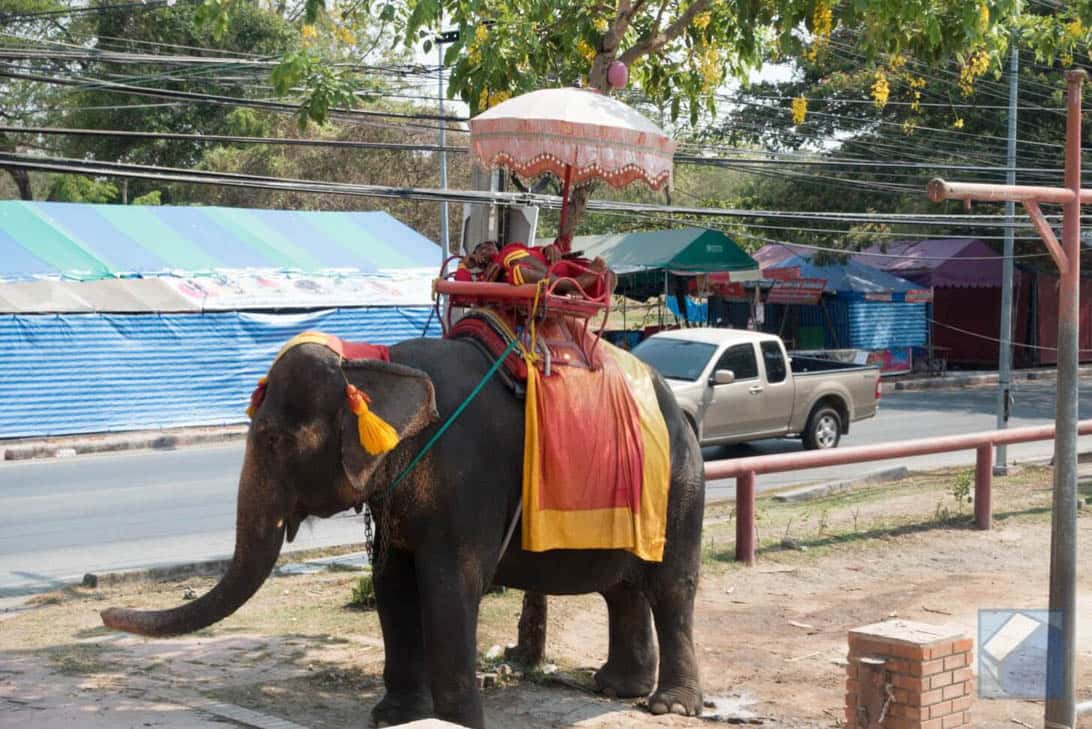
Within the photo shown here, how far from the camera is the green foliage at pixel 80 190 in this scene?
34562 mm

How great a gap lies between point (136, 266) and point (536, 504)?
1830 cm

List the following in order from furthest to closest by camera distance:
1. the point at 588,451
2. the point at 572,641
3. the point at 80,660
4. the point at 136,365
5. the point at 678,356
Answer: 1. the point at 136,365
2. the point at 678,356
3. the point at 572,641
4. the point at 80,660
5. the point at 588,451

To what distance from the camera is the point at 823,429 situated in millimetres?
19859

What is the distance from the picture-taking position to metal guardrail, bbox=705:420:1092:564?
1098cm

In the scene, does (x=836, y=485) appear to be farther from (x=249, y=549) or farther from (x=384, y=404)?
(x=249, y=549)

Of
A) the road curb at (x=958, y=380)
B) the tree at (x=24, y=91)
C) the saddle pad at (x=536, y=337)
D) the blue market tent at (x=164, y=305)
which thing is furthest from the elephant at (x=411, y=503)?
the tree at (x=24, y=91)

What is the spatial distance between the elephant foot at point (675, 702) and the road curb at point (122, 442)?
15.3 m

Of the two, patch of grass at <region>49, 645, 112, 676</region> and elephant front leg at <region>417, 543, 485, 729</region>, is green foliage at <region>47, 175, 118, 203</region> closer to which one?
patch of grass at <region>49, 645, 112, 676</region>

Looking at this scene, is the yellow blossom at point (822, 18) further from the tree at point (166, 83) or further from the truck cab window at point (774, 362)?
the tree at point (166, 83)

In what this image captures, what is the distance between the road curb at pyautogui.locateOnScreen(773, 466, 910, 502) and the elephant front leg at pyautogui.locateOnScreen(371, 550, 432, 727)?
28.5ft

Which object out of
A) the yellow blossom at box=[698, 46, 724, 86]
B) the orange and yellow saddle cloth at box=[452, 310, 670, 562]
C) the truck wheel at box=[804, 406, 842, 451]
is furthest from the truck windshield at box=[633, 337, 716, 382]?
the orange and yellow saddle cloth at box=[452, 310, 670, 562]

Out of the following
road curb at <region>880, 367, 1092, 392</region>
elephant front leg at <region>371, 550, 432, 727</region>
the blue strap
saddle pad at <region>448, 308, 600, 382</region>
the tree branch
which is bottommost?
road curb at <region>880, 367, 1092, 392</region>

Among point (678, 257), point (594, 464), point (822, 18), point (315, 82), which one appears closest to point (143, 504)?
point (315, 82)

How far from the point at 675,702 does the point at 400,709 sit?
1.51 m
